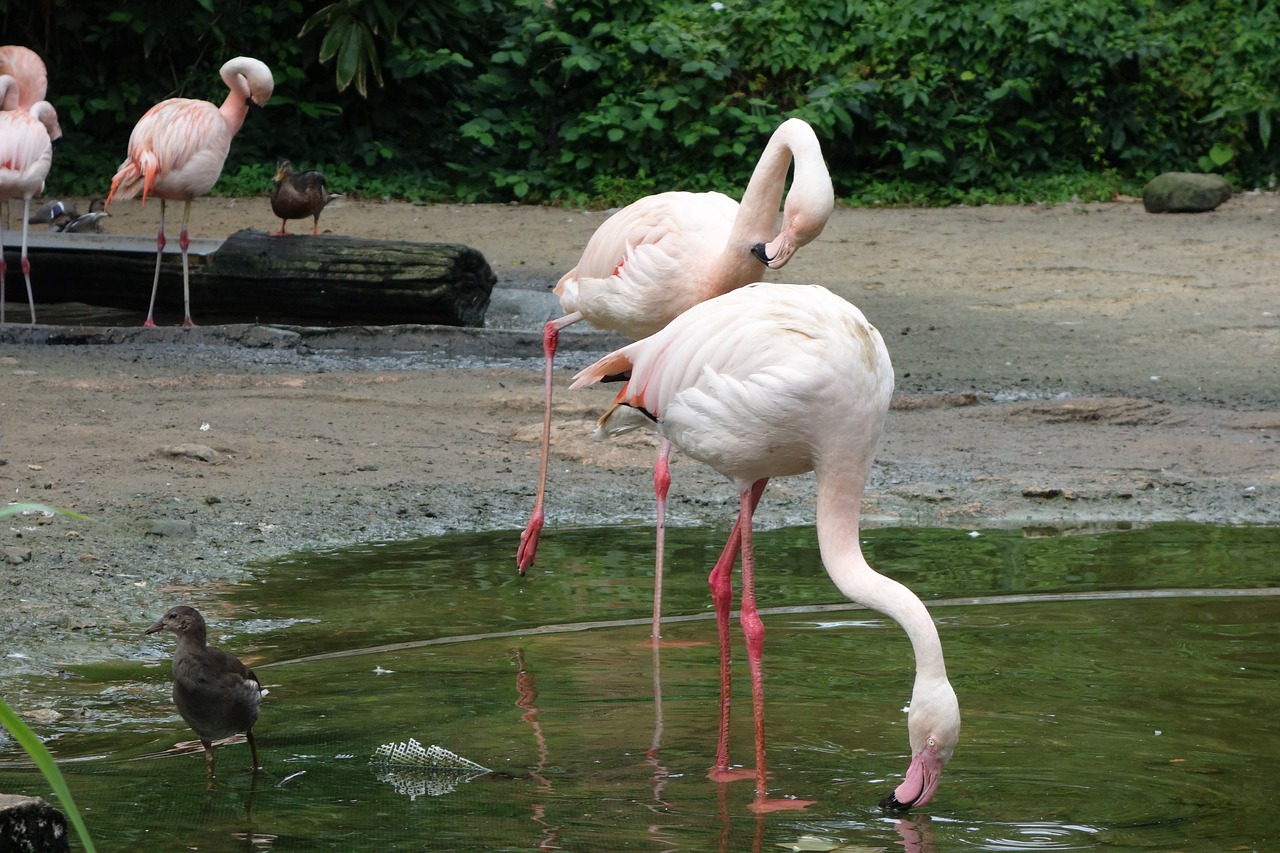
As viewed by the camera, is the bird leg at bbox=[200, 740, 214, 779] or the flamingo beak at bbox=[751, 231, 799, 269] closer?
the bird leg at bbox=[200, 740, 214, 779]

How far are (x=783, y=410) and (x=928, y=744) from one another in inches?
33.1

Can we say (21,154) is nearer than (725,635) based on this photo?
No

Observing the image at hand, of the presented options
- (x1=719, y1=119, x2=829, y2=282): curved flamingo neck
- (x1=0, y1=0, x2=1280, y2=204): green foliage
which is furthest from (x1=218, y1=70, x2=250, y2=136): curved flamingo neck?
(x1=719, y1=119, x2=829, y2=282): curved flamingo neck

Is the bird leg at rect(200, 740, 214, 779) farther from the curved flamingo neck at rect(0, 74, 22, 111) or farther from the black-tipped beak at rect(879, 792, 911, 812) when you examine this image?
the curved flamingo neck at rect(0, 74, 22, 111)

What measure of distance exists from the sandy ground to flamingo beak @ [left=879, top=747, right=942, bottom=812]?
2238 millimetres

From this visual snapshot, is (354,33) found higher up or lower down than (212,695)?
higher up

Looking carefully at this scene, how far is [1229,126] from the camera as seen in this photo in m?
14.0

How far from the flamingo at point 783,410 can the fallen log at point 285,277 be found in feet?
17.8

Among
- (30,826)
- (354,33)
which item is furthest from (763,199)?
(354,33)

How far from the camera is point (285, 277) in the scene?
9352 mm

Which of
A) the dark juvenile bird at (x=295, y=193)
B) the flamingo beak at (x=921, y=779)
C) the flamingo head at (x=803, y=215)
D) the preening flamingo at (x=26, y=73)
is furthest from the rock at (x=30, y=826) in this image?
the preening flamingo at (x=26, y=73)

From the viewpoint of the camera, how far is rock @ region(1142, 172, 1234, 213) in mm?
12906

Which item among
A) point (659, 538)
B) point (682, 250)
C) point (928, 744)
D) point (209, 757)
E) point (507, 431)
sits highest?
point (682, 250)

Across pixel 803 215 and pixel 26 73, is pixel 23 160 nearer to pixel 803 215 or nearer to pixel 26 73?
pixel 26 73
